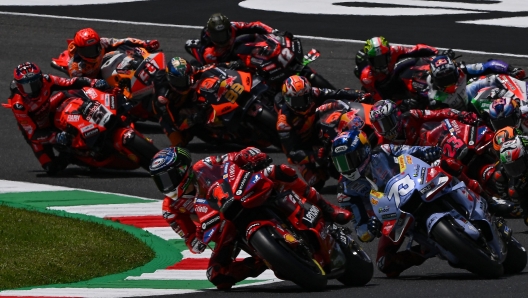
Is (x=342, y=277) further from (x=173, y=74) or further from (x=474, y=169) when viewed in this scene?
(x=173, y=74)

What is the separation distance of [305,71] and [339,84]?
269 centimetres

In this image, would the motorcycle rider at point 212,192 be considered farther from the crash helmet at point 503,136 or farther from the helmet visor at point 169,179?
the crash helmet at point 503,136

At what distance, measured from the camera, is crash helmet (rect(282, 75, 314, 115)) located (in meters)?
16.6

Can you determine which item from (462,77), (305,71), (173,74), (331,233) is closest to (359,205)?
(331,233)

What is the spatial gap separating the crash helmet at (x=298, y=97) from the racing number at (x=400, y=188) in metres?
5.39

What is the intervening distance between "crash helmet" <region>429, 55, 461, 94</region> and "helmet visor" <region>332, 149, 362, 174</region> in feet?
17.0

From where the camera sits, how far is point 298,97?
1661cm

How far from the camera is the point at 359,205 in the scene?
39.4 feet

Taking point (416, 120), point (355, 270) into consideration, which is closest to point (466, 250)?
point (355, 270)

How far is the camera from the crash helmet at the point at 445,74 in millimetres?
16266

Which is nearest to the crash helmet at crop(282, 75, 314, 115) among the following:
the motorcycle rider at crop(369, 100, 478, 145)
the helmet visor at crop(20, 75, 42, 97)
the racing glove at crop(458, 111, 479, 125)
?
the motorcycle rider at crop(369, 100, 478, 145)

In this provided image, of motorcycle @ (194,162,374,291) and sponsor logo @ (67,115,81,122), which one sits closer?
motorcycle @ (194,162,374,291)

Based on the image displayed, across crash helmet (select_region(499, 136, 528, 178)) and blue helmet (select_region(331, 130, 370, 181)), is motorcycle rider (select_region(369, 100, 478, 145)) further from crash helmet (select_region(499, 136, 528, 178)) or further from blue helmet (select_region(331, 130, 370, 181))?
blue helmet (select_region(331, 130, 370, 181))

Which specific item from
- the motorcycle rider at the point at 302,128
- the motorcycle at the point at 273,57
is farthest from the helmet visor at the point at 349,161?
the motorcycle at the point at 273,57
